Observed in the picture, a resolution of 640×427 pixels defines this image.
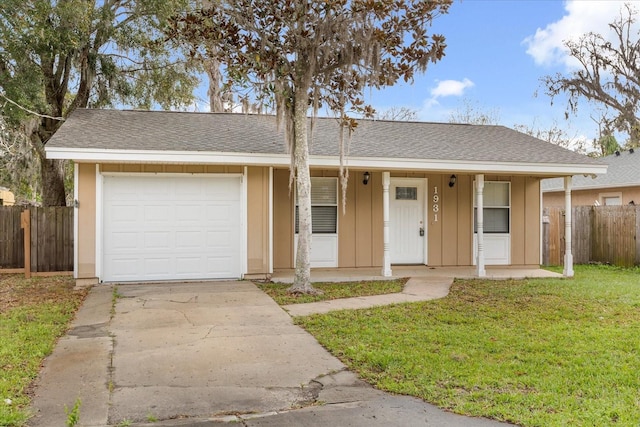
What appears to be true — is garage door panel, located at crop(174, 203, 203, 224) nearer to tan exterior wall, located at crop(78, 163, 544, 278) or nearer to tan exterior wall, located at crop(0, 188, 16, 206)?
tan exterior wall, located at crop(78, 163, 544, 278)

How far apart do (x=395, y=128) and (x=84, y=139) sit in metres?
7.23

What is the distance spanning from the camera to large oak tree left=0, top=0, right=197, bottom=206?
10.8 m

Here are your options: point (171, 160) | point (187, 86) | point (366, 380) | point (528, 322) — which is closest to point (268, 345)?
point (366, 380)

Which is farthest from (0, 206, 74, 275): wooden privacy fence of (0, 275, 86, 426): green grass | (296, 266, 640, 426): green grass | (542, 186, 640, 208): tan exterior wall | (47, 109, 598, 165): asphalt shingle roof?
(542, 186, 640, 208): tan exterior wall

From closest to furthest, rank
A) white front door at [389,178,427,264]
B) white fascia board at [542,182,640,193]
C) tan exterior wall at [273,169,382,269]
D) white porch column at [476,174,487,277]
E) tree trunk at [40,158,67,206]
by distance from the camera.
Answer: white porch column at [476,174,487,277] → tan exterior wall at [273,169,382,269] → white front door at [389,178,427,264] → tree trunk at [40,158,67,206] → white fascia board at [542,182,640,193]

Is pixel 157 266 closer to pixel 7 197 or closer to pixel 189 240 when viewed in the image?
pixel 189 240

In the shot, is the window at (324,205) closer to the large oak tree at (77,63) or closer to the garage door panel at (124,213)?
the garage door panel at (124,213)

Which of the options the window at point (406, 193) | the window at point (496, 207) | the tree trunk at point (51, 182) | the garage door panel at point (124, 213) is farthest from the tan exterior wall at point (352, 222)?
the tree trunk at point (51, 182)

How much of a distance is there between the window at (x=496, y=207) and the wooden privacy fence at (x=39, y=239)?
383 inches

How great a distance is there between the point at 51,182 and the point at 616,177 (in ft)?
60.0

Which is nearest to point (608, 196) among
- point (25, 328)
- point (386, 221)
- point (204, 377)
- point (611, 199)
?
point (611, 199)

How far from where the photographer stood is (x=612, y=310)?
290 inches

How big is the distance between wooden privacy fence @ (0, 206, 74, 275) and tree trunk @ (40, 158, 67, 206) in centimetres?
131

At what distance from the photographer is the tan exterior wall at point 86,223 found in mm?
9219
